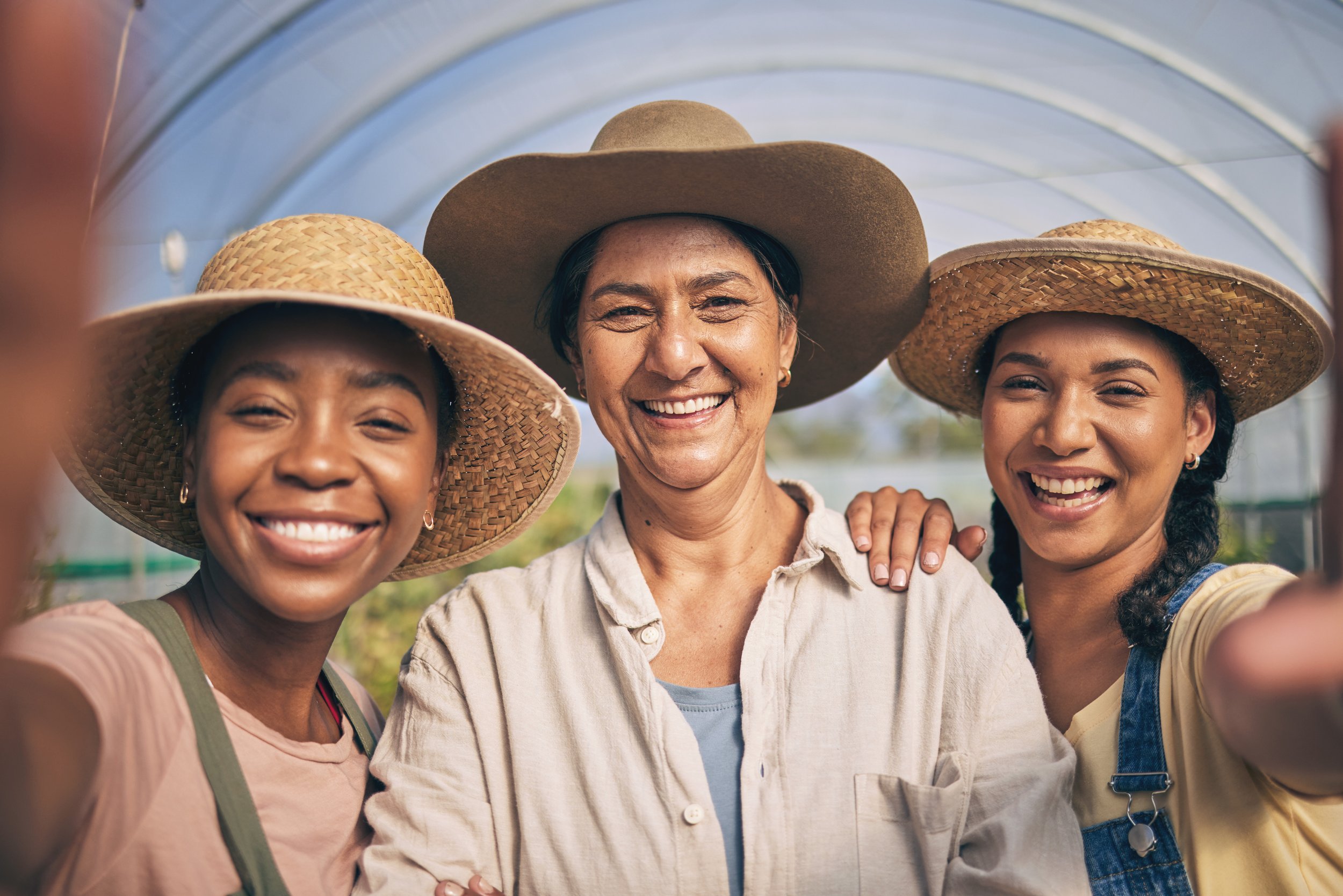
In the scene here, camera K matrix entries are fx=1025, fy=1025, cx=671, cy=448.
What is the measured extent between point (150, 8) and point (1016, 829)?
7.14 m

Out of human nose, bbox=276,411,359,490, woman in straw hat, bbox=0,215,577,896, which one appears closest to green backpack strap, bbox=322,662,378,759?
woman in straw hat, bbox=0,215,577,896

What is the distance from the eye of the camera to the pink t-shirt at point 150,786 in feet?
5.64

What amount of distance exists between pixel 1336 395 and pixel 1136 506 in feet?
5.20

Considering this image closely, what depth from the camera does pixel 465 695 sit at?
2352 millimetres

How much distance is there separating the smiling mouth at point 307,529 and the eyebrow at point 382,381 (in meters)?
0.29

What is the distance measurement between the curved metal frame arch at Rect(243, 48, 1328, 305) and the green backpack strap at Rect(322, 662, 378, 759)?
276 inches

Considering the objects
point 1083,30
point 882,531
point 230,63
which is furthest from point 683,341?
point 1083,30

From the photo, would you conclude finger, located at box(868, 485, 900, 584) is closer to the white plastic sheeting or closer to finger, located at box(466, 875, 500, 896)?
finger, located at box(466, 875, 500, 896)

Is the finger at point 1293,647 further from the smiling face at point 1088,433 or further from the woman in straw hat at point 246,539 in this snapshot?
the woman in straw hat at point 246,539

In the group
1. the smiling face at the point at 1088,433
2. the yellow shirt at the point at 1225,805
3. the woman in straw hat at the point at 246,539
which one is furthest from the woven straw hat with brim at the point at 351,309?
the yellow shirt at the point at 1225,805

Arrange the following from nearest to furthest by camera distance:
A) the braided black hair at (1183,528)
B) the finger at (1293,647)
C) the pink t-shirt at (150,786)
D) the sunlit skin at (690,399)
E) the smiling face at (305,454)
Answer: the finger at (1293,647) → the pink t-shirt at (150,786) → the smiling face at (305,454) → the braided black hair at (1183,528) → the sunlit skin at (690,399)

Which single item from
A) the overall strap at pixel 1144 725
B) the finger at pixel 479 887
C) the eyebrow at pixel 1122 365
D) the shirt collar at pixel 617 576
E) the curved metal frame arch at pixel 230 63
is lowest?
the finger at pixel 479 887

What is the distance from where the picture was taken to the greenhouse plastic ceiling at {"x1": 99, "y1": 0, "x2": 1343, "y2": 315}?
24.9ft

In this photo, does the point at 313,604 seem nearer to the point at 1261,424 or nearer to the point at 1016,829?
the point at 1016,829
